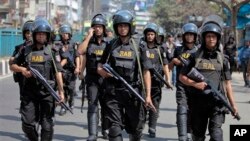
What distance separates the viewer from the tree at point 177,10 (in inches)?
2067

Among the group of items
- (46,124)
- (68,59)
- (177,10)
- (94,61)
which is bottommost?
(46,124)

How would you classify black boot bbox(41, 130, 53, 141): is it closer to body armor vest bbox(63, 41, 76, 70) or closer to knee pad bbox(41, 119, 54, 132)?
knee pad bbox(41, 119, 54, 132)

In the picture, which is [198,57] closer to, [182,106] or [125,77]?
[125,77]

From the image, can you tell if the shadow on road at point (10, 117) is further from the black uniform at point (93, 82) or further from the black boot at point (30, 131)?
the black boot at point (30, 131)

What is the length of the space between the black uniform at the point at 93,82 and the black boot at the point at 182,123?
109cm

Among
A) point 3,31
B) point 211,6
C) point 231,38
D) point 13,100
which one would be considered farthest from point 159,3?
point 13,100

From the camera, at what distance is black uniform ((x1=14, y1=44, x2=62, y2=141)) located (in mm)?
6254

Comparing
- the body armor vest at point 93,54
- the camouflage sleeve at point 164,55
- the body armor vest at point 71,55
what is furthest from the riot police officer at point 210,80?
the body armor vest at point 71,55

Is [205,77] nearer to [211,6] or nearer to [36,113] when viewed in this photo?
[36,113]

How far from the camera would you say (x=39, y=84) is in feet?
20.8

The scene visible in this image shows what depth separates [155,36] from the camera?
327 inches

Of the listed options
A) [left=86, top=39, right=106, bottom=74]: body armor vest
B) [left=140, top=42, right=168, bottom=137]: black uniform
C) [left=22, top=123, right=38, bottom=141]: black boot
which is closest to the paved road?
[left=140, top=42, right=168, bottom=137]: black uniform

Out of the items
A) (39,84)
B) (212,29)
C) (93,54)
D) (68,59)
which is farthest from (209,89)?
(68,59)

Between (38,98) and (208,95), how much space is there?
2.00 meters
